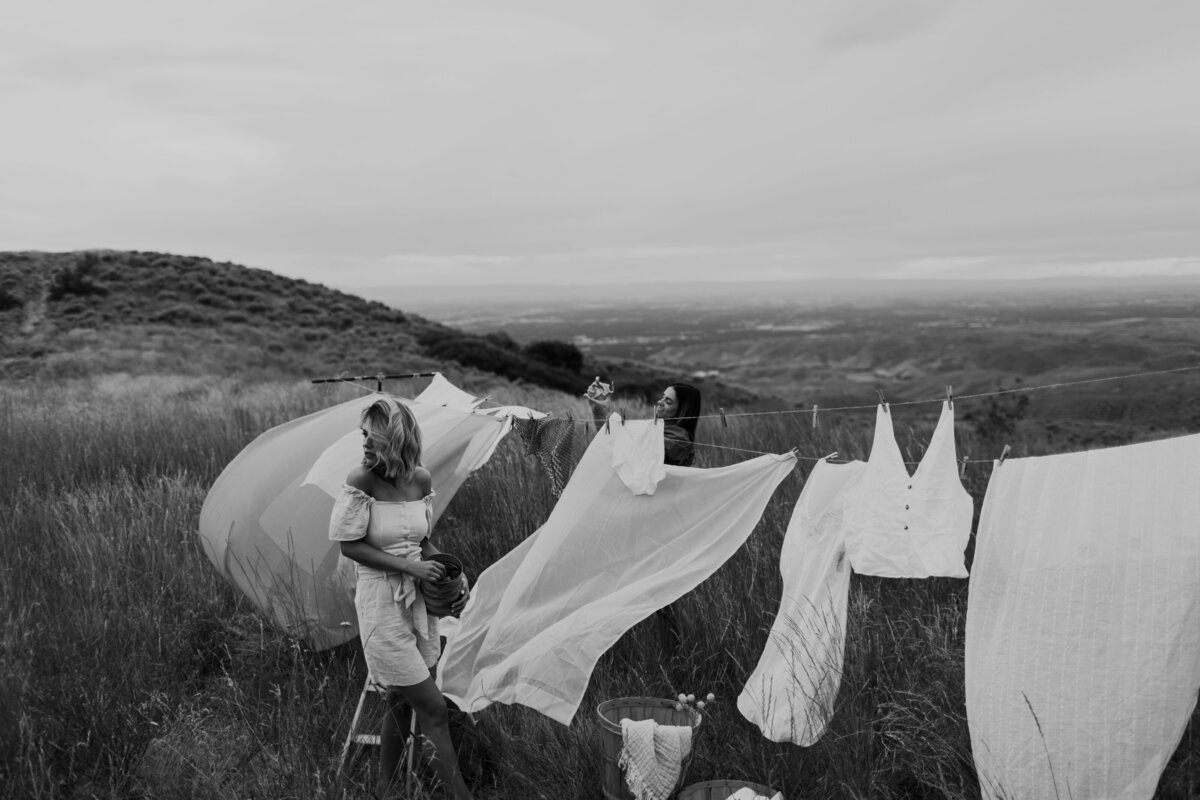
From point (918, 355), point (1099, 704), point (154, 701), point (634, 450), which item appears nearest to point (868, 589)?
point (634, 450)

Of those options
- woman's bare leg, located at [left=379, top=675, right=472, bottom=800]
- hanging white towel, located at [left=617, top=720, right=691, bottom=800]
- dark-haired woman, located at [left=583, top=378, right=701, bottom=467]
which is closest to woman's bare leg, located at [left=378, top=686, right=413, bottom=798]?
woman's bare leg, located at [left=379, top=675, right=472, bottom=800]

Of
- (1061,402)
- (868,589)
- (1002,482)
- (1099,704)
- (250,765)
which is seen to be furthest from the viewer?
(1061,402)

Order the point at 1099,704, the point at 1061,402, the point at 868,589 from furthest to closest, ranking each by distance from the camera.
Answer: the point at 1061,402
the point at 868,589
the point at 1099,704

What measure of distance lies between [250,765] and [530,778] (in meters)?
1.22

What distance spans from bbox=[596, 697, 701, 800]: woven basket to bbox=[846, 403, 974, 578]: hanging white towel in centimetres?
101

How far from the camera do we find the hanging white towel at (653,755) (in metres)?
3.35

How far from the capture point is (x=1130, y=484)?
3.11 m

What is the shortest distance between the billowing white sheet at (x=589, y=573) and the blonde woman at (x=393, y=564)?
0.41 meters

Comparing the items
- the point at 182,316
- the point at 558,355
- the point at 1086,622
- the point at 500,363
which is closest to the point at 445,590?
the point at 1086,622

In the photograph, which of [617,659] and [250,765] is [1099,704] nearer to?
[617,659]

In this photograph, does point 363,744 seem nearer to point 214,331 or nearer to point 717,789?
point 717,789

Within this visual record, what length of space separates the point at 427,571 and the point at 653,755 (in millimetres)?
1165

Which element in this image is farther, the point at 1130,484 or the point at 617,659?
the point at 617,659

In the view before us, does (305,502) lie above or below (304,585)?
above
